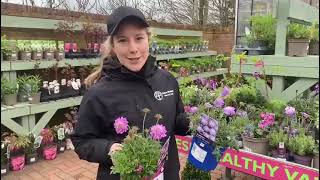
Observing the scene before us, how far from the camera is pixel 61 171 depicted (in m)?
3.87

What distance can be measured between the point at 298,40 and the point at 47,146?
3.31 m

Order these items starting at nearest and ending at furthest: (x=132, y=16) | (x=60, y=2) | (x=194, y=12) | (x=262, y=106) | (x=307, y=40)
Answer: (x=132, y=16)
(x=307, y=40)
(x=262, y=106)
(x=60, y=2)
(x=194, y=12)

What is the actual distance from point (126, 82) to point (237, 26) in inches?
236

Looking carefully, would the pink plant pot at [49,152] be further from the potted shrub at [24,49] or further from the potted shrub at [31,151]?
the potted shrub at [24,49]

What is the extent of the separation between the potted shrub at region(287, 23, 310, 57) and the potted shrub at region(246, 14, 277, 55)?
27 centimetres

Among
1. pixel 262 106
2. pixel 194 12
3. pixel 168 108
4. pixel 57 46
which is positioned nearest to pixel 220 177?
pixel 262 106

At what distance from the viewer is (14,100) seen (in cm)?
396

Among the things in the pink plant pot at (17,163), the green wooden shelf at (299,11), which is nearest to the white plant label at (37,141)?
the pink plant pot at (17,163)

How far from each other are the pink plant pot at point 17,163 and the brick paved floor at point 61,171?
2.0 inches

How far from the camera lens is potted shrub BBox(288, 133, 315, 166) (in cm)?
245

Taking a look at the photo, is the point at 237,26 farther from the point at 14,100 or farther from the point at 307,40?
the point at 14,100

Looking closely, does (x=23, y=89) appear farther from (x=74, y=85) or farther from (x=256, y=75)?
(x=256, y=75)

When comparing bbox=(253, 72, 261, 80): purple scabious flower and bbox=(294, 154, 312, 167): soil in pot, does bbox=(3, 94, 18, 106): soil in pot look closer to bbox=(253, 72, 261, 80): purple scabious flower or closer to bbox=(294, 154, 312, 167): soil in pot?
bbox=(253, 72, 261, 80): purple scabious flower

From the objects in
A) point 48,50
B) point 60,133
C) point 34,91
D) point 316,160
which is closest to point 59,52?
point 48,50
